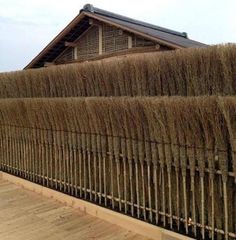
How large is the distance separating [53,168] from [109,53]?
4.42 metres

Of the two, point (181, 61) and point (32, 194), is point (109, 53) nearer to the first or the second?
point (32, 194)

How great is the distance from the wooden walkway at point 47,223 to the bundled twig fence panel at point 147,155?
0.95ft

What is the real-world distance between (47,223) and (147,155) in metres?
1.69

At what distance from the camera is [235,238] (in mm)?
3037

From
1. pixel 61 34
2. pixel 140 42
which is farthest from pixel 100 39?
pixel 140 42

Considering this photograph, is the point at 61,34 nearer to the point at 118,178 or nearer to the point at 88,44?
the point at 88,44

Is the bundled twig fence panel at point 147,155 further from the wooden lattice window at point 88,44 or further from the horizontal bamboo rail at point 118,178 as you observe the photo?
the wooden lattice window at point 88,44

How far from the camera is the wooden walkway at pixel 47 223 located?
3.83 m

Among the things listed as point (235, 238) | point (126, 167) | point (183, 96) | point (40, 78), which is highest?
point (40, 78)

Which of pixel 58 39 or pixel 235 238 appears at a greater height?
pixel 58 39

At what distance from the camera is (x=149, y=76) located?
383 cm

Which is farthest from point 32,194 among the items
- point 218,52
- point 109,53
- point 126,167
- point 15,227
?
point 109,53

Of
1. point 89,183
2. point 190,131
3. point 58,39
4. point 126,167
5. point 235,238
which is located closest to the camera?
point 235,238

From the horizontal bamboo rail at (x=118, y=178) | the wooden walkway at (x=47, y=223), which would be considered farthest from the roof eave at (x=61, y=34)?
the wooden walkway at (x=47, y=223)
